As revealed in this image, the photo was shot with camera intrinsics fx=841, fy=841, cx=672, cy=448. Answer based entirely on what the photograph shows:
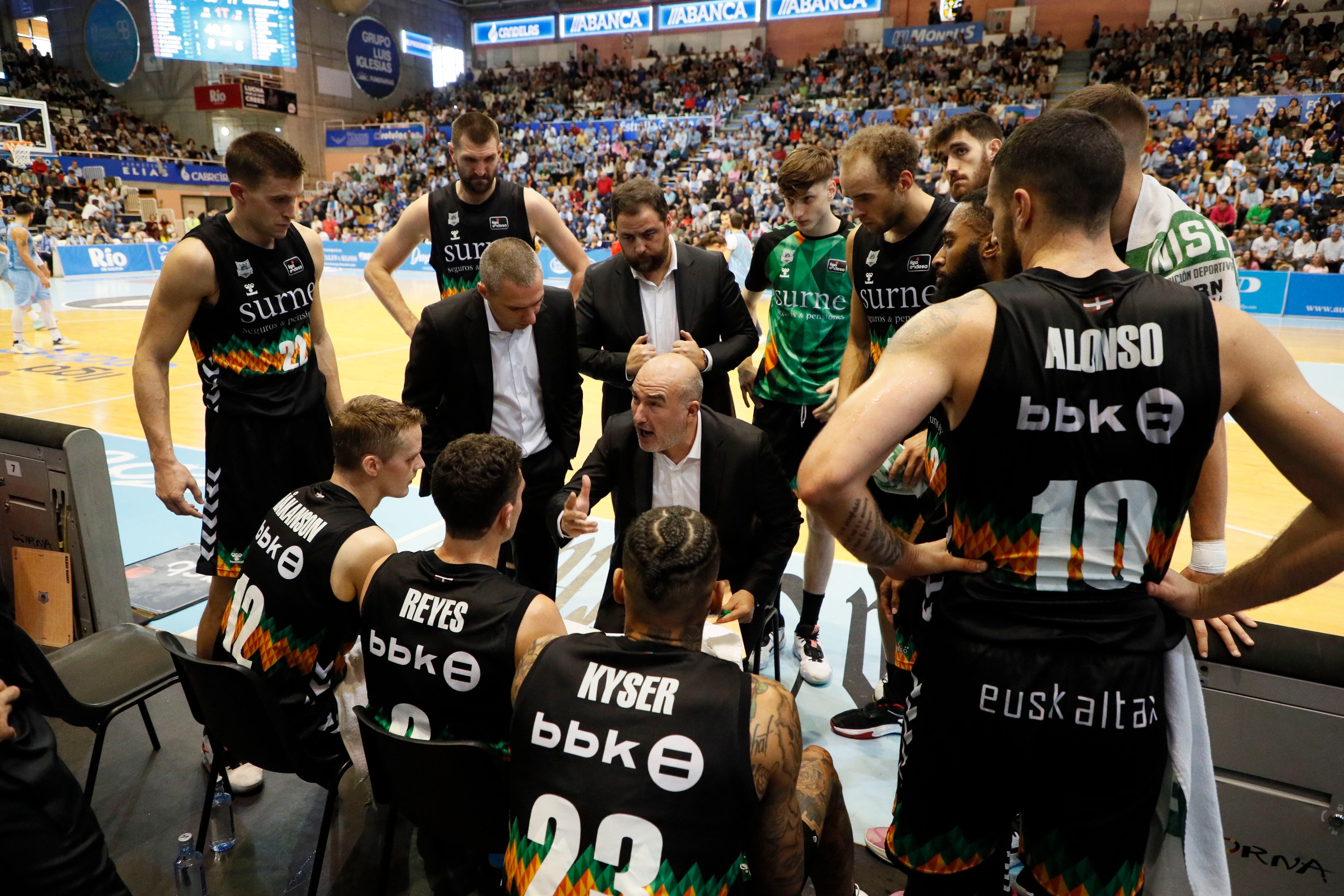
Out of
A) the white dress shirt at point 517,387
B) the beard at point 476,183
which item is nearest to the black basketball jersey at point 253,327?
the white dress shirt at point 517,387

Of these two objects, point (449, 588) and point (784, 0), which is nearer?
point (449, 588)

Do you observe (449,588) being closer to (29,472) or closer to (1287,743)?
(1287,743)

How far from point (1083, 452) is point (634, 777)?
0.99 meters

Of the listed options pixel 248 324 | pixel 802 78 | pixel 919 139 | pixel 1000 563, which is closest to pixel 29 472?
pixel 248 324

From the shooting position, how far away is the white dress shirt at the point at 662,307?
379 centimetres

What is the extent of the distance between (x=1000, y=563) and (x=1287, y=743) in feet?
3.43

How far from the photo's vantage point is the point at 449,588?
2059mm

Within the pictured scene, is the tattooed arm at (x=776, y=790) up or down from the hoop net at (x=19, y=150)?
down

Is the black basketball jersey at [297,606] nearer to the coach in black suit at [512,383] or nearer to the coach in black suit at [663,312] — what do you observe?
the coach in black suit at [512,383]

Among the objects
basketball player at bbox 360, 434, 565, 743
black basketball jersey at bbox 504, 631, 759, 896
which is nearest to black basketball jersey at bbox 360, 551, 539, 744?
basketball player at bbox 360, 434, 565, 743

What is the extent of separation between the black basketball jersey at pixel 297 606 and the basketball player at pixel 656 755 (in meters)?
0.88

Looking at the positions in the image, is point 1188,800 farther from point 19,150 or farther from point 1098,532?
point 19,150

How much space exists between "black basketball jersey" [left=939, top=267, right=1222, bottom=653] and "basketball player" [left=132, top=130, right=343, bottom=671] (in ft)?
8.91

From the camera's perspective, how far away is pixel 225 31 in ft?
86.4
